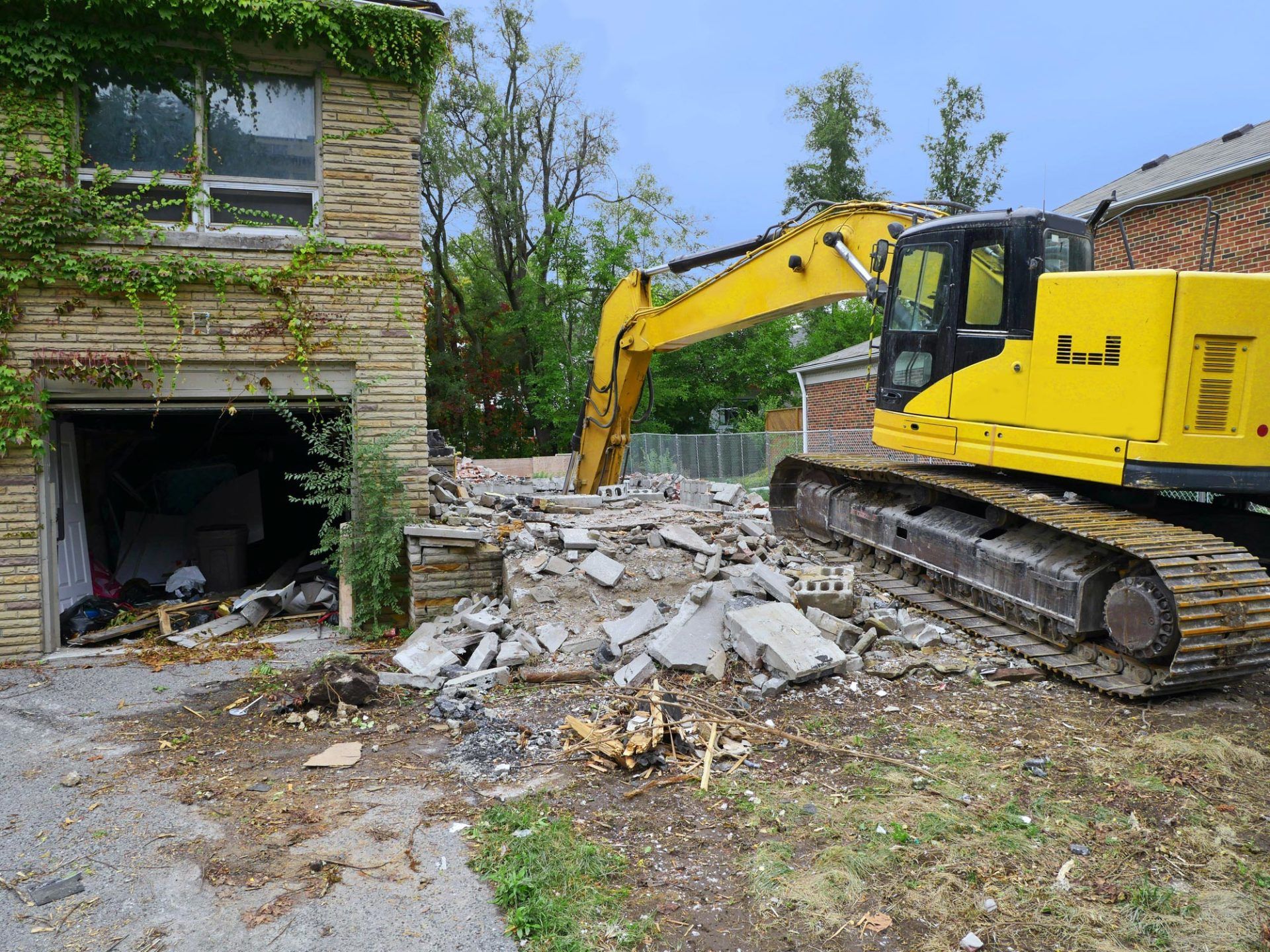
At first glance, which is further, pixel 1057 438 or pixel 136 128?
pixel 136 128

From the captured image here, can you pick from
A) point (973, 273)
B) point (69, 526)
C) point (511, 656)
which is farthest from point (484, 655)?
point (69, 526)

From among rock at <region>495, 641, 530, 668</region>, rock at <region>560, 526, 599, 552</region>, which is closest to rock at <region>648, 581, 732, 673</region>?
rock at <region>495, 641, 530, 668</region>

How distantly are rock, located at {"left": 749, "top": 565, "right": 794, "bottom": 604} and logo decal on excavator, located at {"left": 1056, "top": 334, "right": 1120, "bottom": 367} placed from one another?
2763mm

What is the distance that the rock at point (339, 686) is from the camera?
6160 mm

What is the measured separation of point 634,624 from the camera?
7180 mm

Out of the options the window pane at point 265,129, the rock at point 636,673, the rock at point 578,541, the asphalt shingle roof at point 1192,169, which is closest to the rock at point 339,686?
the rock at point 636,673

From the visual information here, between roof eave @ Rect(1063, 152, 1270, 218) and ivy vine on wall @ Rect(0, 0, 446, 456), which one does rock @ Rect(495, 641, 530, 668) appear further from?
roof eave @ Rect(1063, 152, 1270, 218)

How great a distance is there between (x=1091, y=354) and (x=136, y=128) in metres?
8.77

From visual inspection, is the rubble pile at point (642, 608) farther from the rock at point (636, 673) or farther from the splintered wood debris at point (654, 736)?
the splintered wood debris at point (654, 736)

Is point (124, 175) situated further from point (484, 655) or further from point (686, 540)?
point (686, 540)

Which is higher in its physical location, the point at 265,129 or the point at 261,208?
the point at 265,129

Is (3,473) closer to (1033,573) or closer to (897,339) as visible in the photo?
(897,339)

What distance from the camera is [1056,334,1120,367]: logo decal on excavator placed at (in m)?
6.14

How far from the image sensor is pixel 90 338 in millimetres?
7934
